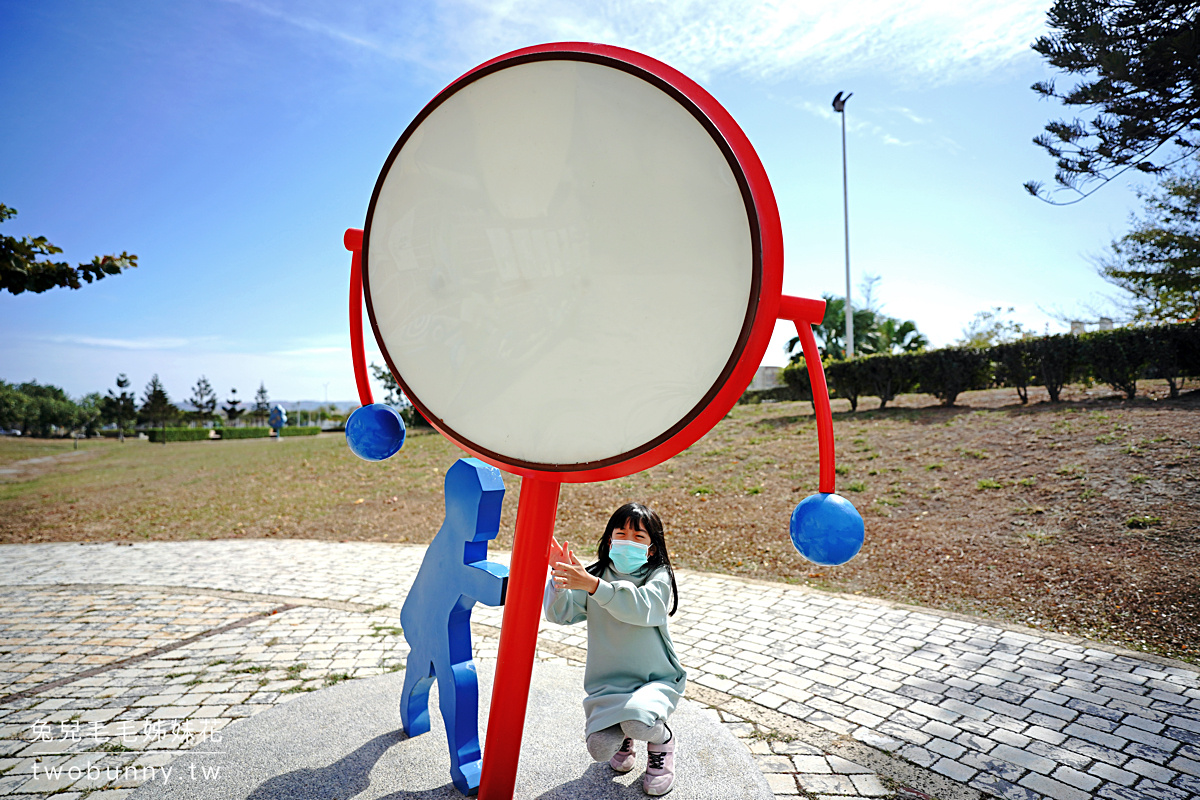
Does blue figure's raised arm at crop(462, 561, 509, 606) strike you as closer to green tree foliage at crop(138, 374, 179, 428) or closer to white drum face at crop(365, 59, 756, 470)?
white drum face at crop(365, 59, 756, 470)

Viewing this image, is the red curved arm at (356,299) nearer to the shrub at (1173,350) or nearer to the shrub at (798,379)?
the shrub at (1173,350)

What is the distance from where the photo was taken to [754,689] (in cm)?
399

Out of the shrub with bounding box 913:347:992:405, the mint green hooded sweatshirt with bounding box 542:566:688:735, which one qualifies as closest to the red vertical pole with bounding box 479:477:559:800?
the mint green hooded sweatshirt with bounding box 542:566:688:735

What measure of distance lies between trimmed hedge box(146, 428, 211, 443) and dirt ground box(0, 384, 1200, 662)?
34.0 m

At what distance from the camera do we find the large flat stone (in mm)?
2777

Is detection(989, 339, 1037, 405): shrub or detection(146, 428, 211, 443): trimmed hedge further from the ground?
detection(989, 339, 1037, 405): shrub

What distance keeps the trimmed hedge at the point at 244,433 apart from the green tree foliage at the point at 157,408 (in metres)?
17.8

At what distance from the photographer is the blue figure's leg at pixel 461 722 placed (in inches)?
111

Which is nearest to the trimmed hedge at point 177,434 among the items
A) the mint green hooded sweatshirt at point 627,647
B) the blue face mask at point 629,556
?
the mint green hooded sweatshirt at point 627,647

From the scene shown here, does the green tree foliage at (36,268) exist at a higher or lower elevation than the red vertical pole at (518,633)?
higher

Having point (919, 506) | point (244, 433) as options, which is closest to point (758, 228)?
point (919, 506)

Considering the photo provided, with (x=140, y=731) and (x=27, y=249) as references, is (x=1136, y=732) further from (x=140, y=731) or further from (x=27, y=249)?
(x=27, y=249)

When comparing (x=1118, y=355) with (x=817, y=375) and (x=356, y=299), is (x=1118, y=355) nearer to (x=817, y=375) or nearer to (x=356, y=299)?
(x=817, y=375)

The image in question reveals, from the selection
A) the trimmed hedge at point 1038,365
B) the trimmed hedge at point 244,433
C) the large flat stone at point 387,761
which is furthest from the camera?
the trimmed hedge at point 244,433
